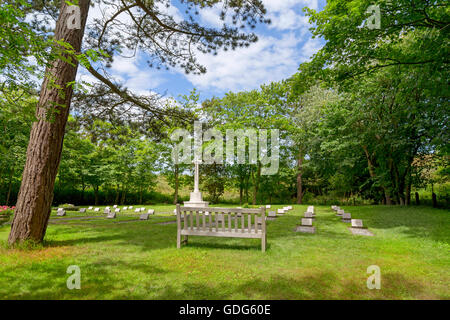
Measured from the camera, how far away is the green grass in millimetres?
3400

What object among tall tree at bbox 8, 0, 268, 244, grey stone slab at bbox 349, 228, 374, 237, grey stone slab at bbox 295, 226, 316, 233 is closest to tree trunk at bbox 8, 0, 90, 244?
tall tree at bbox 8, 0, 268, 244

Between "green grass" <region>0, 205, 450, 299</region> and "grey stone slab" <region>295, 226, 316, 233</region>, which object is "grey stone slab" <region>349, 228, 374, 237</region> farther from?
"grey stone slab" <region>295, 226, 316, 233</region>

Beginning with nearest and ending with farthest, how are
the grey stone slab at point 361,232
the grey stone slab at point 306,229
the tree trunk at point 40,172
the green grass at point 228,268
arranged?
the green grass at point 228,268 → the tree trunk at point 40,172 → the grey stone slab at point 361,232 → the grey stone slab at point 306,229

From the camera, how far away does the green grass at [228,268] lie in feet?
11.2

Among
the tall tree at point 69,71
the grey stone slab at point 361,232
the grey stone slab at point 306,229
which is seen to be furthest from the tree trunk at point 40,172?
the grey stone slab at point 361,232

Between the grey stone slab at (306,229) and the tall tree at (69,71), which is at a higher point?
the tall tree at (69,71)

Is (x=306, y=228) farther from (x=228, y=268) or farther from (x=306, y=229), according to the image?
(x=228, y=268)

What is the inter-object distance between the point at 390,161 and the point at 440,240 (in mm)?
11895

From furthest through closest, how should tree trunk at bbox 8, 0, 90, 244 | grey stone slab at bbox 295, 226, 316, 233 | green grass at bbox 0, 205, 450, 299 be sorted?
grey stone slab at bbox 295, 226, 316, 233
tree trunk at bbox 8, 0, 90, 244
green grass at bbox 0, 205, 450, 299

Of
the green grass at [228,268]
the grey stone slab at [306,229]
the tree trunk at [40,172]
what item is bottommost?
the green grass at [228,268]

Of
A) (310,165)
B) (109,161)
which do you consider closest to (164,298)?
(310,165)

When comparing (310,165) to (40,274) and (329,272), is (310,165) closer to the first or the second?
(329,272)

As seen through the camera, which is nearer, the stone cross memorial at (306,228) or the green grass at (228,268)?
the green grass at (228,268)

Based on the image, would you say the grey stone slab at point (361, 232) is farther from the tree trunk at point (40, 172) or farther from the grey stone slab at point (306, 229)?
the tree trunk at point (40, 172)
